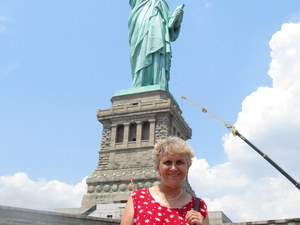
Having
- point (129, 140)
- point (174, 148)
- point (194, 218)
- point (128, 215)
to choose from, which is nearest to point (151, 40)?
point (129, 140)

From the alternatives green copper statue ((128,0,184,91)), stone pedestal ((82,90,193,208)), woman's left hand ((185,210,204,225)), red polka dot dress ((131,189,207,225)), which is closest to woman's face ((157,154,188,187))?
red polka dot dress ((131,189,207,225))

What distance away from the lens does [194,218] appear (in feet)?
10.8

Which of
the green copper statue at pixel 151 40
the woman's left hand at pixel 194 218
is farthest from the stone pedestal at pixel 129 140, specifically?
the woman's left hand at pixel 194 218

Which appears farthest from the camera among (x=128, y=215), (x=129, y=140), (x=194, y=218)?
(x=129, y=140)

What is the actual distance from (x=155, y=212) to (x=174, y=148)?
623 mm

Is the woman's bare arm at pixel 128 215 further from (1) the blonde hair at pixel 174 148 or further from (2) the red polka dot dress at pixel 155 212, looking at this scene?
(1) the blonde hair at pixel 174 148

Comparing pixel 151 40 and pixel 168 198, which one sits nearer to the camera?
pixel 168 198

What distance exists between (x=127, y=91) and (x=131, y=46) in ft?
18.9

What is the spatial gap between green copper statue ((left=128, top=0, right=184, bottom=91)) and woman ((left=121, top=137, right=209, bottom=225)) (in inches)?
1203

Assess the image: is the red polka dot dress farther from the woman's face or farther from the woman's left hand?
the woman's face

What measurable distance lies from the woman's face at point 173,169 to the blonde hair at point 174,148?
4cm

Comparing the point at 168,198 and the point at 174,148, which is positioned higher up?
the point at 174,148

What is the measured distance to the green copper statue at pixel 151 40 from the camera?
117 ft

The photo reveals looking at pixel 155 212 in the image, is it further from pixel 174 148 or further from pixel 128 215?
pixel 174 148
